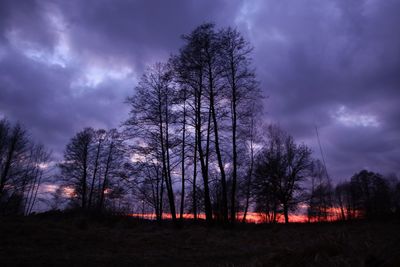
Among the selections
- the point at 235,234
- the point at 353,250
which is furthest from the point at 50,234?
the point at 353,250

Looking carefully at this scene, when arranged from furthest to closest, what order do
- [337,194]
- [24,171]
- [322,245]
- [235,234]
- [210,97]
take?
[337,194], [24,171], [210,97], [235,234], [322,245]

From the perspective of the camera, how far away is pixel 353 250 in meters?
3.68

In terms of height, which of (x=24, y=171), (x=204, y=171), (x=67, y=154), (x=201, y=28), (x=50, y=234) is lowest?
(x=50, y=234)

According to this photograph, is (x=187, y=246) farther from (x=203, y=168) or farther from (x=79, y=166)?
(x=79, y=166)

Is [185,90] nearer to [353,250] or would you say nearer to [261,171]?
[353,250]

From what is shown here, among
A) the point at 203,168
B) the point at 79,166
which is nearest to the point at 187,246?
the point at 203,168

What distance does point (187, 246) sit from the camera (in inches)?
441

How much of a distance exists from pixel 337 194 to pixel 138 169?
52.3 m

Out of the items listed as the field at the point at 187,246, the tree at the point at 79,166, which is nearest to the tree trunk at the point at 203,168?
the field at the point at 187,246

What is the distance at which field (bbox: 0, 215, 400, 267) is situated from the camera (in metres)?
4.10

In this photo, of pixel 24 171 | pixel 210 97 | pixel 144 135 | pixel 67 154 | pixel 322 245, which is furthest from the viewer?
pixel 67 154

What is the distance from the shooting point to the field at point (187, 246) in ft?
13.4

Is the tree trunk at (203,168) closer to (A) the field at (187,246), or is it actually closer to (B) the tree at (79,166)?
(A) the field at (187,246)

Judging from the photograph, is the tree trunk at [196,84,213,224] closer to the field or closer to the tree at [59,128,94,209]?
the field
